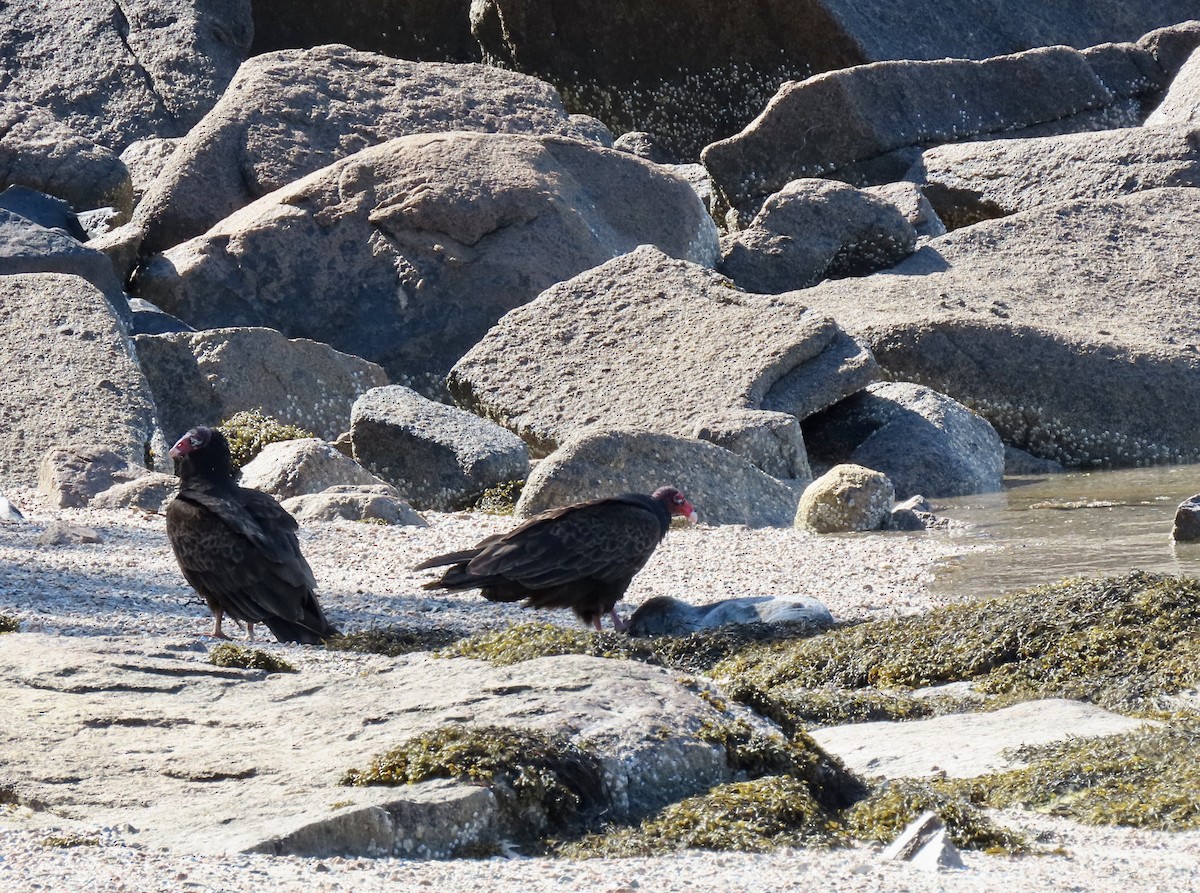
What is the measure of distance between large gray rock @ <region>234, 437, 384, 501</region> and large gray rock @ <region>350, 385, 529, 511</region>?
Result: 17.4 inches

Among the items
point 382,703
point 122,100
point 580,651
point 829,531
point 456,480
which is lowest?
point 829,531

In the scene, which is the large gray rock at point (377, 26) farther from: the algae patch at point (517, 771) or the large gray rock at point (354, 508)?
the algae patch at point (517, 771)

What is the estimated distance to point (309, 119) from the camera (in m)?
18.9

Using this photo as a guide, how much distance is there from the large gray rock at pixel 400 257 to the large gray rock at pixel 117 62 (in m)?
8.64

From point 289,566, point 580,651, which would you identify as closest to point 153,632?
point 289,566

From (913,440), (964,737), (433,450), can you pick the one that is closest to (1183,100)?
(913,440)

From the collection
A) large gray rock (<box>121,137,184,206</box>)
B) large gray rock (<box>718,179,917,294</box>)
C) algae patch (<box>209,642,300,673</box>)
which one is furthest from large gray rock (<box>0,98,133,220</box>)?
algae patch (<box>209,642,300,673</box>)

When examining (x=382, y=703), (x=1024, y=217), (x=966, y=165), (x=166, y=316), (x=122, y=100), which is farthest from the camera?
(x=122, y=100)

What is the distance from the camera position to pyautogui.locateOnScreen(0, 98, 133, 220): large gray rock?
19.0 meters

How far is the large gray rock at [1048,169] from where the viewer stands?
18.9 m

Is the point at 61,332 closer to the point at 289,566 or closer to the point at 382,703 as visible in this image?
the point at 289,566

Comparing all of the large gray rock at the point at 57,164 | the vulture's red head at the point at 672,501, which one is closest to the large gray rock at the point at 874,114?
the large gray rock at the point at 57,164

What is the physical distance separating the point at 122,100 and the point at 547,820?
2298cm

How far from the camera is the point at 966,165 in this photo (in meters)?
20.4
